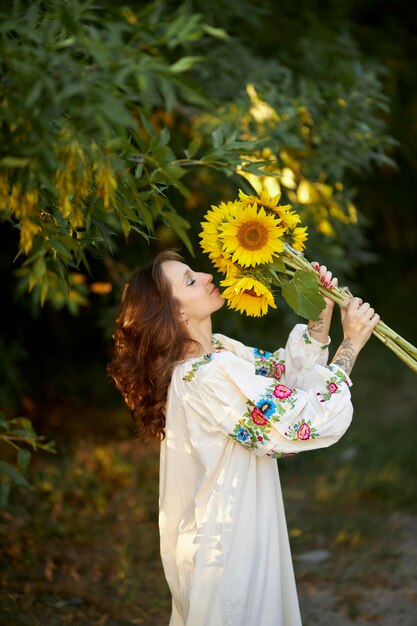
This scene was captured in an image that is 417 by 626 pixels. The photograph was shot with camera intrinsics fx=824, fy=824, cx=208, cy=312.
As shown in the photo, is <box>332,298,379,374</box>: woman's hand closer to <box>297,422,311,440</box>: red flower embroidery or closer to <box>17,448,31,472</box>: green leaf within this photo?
<box>297,422,311,440</box>: red flower embroidery

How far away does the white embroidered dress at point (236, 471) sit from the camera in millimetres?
2273

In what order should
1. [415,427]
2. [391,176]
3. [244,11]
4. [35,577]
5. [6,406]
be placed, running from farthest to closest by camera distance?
[391,176], [415,427], [6,406], [244,11], [35,577]

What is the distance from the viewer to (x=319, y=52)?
4.59 metres

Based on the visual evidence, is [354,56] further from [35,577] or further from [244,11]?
[35,577]

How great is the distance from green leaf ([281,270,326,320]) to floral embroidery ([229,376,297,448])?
0.25m

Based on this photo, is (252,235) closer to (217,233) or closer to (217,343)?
(217,233)

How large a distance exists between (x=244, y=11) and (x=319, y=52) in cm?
49

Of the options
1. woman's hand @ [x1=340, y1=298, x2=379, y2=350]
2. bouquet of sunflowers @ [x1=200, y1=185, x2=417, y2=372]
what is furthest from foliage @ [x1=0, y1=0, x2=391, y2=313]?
woman's hand @ [x1=340, y1=298, x2=379, y2=350]

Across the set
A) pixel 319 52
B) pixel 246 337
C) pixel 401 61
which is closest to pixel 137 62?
pixel 319 52

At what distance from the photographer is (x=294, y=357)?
2.56 meters

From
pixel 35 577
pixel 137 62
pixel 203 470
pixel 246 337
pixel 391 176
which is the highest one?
pixel 137 62

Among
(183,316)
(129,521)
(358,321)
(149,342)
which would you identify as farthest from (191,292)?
(129,521)

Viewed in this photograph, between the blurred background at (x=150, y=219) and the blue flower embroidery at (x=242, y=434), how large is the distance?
582 mm

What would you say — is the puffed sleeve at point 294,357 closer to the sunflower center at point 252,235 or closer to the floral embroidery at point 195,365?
the floral embroidery at point 195,365
